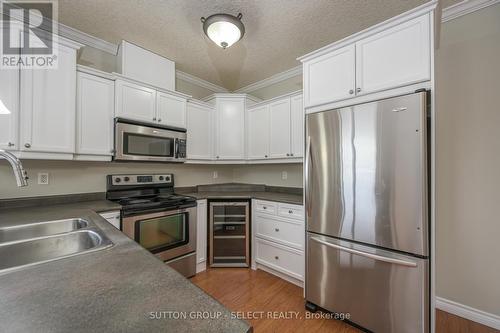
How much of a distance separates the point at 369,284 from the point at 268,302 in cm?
94

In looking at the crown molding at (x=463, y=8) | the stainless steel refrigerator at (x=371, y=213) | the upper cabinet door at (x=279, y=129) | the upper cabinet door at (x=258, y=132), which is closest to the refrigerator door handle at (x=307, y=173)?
the stainless steel refrigerator at (x=371, y=213)

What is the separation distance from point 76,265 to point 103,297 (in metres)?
0.29

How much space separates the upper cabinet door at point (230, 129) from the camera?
10.4 feet

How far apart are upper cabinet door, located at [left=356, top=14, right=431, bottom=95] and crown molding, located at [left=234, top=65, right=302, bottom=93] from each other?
1369mm

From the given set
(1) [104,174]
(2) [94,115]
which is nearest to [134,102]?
(2) [94,115]

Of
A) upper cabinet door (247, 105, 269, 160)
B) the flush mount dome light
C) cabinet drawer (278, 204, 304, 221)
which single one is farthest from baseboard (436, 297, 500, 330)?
the flush mount dome light

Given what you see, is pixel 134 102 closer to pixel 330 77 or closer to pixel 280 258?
pixel 330 77

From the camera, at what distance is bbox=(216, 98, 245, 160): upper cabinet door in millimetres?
3170

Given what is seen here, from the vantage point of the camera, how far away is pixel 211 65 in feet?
9.57

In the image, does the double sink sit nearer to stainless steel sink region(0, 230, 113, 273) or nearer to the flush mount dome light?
stainless steel sink region(0, 230, 113, 273)

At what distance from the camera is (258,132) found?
10.1ft

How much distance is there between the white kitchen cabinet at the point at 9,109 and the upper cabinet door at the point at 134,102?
0.71 meters

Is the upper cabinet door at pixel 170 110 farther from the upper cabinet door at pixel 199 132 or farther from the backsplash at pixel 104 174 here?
the backsplash at pixel 104 174

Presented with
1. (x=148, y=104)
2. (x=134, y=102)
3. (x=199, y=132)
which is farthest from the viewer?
(x=199, y=132)
